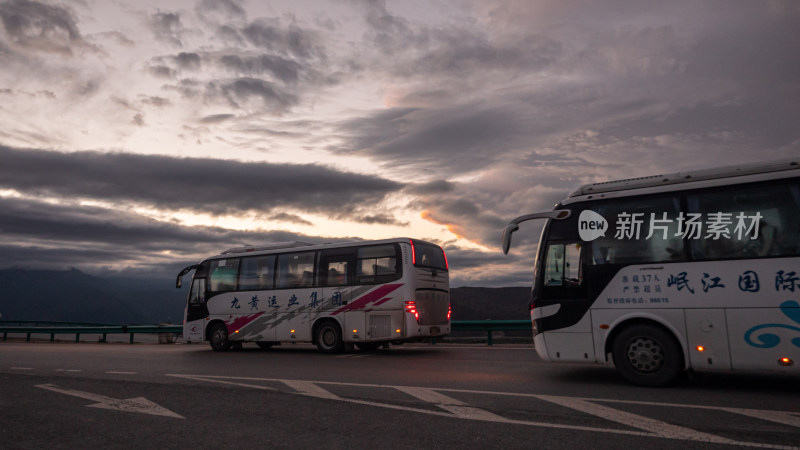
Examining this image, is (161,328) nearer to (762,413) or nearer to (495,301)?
(762,413)

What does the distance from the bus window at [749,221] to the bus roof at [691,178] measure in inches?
8.7

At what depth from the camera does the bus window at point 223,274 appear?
59.9ft

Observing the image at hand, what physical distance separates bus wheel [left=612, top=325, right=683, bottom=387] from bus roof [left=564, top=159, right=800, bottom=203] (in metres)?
2.14

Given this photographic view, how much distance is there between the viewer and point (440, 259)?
54.6 feet

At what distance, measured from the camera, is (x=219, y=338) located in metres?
18.3

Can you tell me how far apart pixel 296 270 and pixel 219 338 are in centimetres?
382

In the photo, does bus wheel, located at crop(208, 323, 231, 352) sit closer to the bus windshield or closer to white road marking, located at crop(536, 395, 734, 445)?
the bus windshield

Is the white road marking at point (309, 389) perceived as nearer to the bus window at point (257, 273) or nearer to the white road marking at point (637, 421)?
the white road marking at point (637, 421)

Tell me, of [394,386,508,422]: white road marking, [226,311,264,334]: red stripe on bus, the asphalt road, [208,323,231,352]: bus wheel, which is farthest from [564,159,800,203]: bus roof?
[208,323,231,352]: bus wheel

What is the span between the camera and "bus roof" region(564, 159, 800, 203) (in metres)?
7.80

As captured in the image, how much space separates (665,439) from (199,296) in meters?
16.5

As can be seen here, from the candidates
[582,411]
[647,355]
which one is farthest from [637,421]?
[647,355]

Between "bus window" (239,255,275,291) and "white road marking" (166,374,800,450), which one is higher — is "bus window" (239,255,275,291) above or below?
above

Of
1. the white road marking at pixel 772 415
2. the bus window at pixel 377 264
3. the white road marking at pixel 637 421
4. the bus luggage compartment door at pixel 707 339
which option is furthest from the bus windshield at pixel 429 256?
the white road marking at pixel 772 415
